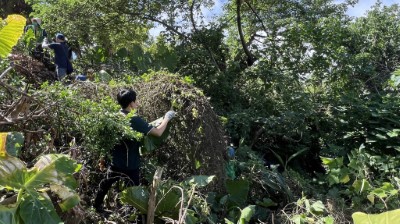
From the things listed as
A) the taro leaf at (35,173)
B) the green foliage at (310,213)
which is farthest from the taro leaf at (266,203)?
the taro leaf at (35,173)

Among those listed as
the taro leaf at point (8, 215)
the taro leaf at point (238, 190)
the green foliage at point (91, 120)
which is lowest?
the taro leaf at point (238, 190)

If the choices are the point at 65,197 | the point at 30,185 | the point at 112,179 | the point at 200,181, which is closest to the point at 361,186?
the point at 200,181

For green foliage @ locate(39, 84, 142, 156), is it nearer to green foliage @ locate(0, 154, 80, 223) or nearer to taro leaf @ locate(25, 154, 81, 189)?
taro leaf @ locate(25, 154, 81, 189)

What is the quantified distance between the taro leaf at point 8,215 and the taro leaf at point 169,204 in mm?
1516

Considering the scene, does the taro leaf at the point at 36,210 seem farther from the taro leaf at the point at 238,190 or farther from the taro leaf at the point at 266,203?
the taro leaf at the point at 266,203

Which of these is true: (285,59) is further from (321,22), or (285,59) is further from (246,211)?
(246,211)

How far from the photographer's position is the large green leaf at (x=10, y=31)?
10.1 ft

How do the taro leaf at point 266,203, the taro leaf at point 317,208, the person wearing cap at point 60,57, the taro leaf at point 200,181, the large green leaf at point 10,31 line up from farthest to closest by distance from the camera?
the person wearing cap at point 60,57
the taro leaf at point 266,203
the taro leaf at point 317,208
the taro leaf at point 200,181
the large green leaf at point 10,31

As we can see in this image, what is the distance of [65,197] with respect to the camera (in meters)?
2.84

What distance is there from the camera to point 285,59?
8.89 m

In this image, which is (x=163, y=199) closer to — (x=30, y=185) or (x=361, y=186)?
(x=30, y=185)

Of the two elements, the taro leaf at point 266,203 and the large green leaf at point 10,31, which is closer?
the large green leaf at point 10,31

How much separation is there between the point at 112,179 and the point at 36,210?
5.05 feet

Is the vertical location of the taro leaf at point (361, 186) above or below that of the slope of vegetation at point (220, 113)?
below
